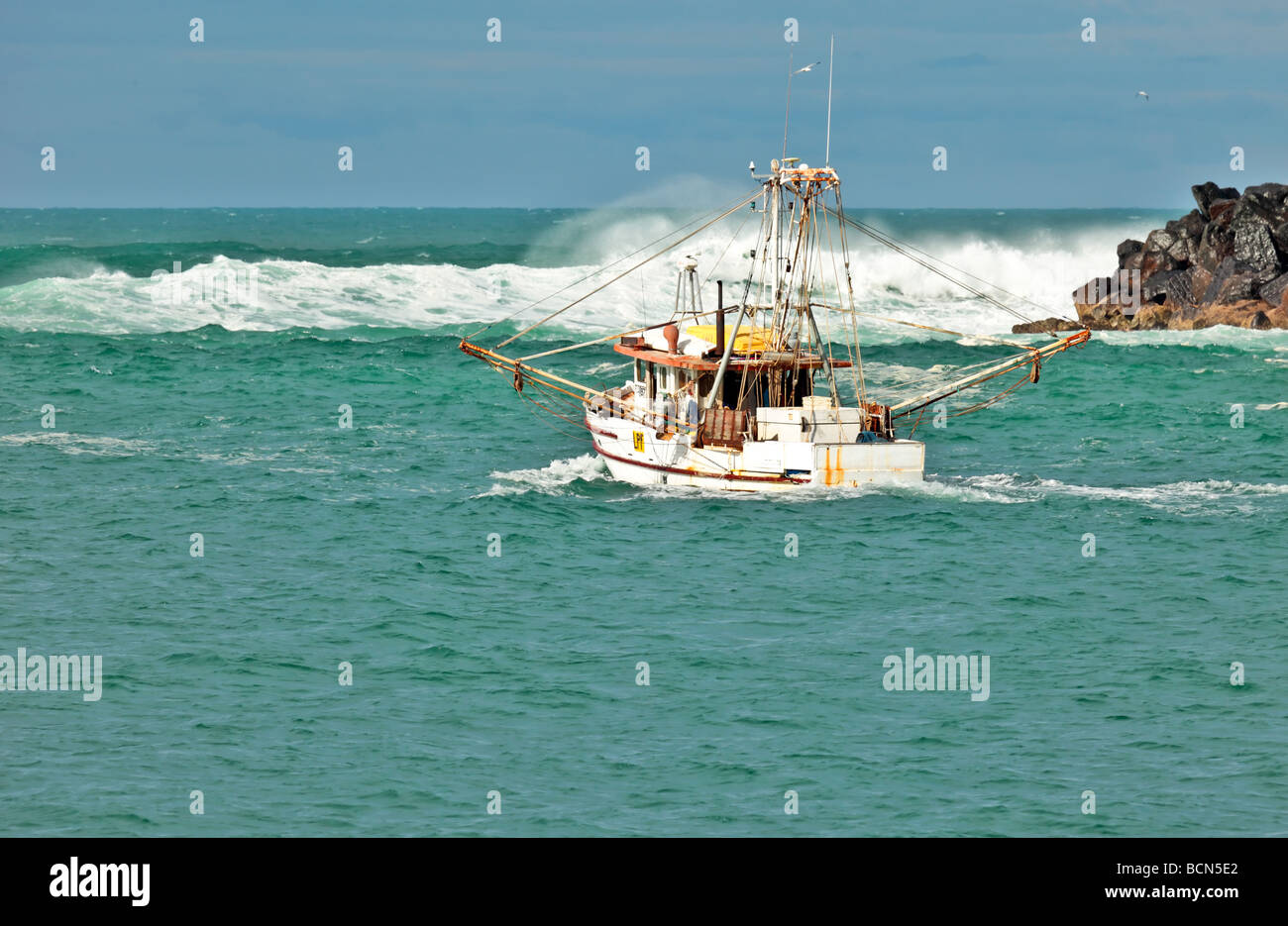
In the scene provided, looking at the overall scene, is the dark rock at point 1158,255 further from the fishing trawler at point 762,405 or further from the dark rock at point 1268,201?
the fishing trawler at point 762,405

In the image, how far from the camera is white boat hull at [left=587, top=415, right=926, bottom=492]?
1750 inches

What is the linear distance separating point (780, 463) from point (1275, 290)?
60.0 metres

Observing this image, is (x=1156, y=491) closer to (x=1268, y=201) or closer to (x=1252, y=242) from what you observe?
(x=1252, y=242)

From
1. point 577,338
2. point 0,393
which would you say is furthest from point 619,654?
point 577,338

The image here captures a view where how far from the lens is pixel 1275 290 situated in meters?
93.8

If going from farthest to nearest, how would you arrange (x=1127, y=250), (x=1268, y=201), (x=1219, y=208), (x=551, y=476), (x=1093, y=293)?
1. (x=1127, y=250)
2. (x=1093, y=293)
3. (x=1219, y=208)
4. (x=1268, y=201)
5. (x=551, y=476)

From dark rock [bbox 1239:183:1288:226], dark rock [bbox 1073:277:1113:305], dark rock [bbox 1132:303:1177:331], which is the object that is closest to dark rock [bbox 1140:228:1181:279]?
dark rock [bbox 1073:277:1113:305]

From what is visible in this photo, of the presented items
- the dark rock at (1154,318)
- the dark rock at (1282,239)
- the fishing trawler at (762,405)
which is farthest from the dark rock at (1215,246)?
the fishing trawler at (762,405)

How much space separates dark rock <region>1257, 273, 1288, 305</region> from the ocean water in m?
30.2

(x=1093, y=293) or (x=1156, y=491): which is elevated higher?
(x=1093, y=293)

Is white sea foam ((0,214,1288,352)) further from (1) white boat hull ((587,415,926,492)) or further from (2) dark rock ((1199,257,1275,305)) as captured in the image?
(1) white boat hull ((587,415,926,492))

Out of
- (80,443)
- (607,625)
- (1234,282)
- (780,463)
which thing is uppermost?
(1234,282)

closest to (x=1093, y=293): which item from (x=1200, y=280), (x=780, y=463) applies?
(x=1200, y=280)
